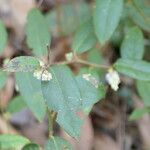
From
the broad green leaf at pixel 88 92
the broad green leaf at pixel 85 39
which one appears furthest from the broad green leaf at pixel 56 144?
the broad green leaf at pixel 85 39

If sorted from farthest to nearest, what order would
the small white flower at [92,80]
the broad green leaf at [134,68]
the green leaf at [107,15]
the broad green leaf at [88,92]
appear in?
the green leaf at [107,15] → the broad green leaf at [134,68] → the small white flower at [92,80] → the broad green leaf at [88,92]

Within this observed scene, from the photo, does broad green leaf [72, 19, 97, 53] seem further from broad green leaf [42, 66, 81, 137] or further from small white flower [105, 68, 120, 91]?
broad green leaf [42, 66, 81, 137]

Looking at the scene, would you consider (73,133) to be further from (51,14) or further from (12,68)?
(51,14)

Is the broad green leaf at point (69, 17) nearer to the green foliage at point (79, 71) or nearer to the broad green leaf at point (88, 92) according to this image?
the green foliage at point (79, 71)

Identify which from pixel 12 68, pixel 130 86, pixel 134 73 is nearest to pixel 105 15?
pixel 134 73

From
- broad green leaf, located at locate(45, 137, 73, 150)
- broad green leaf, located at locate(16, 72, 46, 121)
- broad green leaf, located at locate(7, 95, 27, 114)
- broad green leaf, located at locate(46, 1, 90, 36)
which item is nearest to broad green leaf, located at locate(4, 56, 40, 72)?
broad green leaf, located at locate(45, 137, 73, 150)

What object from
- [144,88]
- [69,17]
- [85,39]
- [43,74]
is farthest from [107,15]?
[69,17]

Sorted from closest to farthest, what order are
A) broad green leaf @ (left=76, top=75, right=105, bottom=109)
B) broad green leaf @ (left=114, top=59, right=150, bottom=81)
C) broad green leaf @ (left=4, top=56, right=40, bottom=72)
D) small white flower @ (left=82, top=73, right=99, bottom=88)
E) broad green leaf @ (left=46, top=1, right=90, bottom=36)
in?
1. broad green leaf @ (left=4, top=56, right=40, bottom=72)
2. broad green leaf @ (left=76, top=75, right=105, bottom=109)
3. small white flower @ (left=82, top=73, right=99, bottom=88)
4. broad green leaf @ (left=114, top=59, right=150, bottom=81)
5. broad green leaf @ (left=46, top=1, right=90, bottom=36)

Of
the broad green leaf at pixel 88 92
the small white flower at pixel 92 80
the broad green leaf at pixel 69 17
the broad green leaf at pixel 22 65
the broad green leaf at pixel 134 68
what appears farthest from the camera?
the broad green leaf at pixel 69 17
